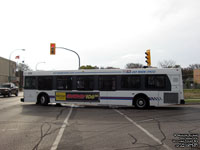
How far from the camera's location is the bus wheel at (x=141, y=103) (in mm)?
14867

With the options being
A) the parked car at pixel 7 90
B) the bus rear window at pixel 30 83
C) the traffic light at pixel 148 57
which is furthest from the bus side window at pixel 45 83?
the parked car at pixel 7 90

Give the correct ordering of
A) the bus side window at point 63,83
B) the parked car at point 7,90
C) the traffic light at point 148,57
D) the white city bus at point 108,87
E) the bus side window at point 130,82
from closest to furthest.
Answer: the white city bus at point 108,87 < the bus side window at point 130,82 < the bus side window at point 63,83 < the traffic light at point 148,57 < the parked car at point 7,90

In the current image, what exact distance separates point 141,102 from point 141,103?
68 mm

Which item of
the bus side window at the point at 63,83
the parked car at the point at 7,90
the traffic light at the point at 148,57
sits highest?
the traffic light at the point at 148,57

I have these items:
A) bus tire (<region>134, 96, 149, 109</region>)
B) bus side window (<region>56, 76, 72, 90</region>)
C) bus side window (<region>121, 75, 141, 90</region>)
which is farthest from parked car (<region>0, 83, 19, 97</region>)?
bus tire (<region>134, 96, 149, 109</region>)

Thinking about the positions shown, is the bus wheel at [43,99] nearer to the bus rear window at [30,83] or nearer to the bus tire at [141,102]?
the bus rear window at [30,83]

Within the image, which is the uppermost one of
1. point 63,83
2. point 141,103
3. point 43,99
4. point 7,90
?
point 63,83

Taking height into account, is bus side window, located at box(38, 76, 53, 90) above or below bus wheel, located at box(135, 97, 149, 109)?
above

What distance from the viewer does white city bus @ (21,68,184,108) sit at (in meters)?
14.7

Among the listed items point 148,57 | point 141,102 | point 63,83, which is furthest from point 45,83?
point 148,57

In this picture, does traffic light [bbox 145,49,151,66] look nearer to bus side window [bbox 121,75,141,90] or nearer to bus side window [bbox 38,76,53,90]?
bus side window [bbox 121,75,141,90]

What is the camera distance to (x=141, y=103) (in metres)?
14.9

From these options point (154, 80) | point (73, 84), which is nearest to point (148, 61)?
point (154, 80)

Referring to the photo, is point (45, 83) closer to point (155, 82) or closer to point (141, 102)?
point (141, 102)
